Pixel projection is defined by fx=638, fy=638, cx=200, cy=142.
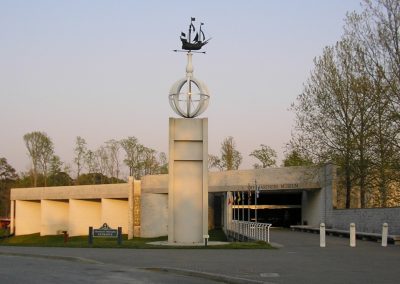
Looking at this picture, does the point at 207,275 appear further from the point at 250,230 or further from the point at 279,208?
the point at 279,208

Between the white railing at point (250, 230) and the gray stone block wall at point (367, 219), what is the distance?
6872mm

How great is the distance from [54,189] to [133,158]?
15.2m

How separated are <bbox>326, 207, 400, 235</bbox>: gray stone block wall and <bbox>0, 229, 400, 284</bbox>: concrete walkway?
32.3 ft

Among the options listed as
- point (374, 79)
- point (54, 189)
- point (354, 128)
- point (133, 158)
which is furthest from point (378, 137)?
point (133, 158)

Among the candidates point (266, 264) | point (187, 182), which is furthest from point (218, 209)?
point (266, 264)

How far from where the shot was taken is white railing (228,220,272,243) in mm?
30575

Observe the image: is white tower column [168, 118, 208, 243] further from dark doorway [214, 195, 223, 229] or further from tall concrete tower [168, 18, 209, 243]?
dark doorway [214, 195, 223, 229]

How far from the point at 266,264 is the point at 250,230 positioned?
16.0 metres

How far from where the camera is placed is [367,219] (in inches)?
1448

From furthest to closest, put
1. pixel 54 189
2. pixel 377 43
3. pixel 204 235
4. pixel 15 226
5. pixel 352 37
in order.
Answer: pixel 15 226 → pixel 54 189 → pixel 352 37 → pixel 377 43 → pixel 204 235

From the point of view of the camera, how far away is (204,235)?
2789 cm

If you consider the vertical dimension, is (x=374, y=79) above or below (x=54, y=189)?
above

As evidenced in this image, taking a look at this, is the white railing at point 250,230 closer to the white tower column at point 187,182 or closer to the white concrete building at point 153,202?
the white tower column at point 187,182

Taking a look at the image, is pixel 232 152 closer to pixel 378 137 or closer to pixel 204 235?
pixel 378 137
